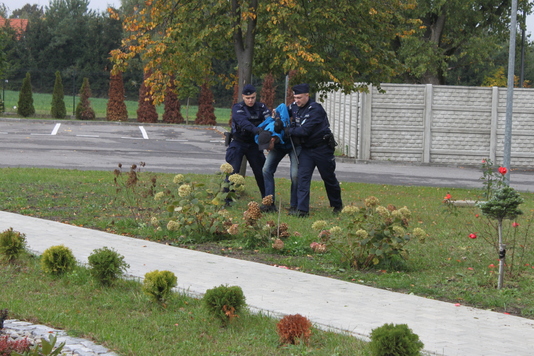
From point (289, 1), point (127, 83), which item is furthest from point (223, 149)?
point (127, 83)

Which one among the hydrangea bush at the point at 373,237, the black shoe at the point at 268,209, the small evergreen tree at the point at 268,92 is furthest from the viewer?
the small evergreen tree at the point at 268,92

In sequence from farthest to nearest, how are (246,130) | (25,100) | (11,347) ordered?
1. (25,100)
2. (246,130)
3. (11,347)

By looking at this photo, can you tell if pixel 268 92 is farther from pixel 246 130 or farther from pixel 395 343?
pixel 395 343

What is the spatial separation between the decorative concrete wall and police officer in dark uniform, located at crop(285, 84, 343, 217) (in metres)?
11.4

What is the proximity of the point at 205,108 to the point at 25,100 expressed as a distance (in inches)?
357

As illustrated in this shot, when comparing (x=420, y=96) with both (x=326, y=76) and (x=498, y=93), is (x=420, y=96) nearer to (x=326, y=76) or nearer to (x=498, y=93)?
(x=498, y=93)

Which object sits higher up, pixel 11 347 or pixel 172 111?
pixel 172 111

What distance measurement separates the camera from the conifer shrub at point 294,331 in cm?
480

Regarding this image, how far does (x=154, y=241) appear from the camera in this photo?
8781 mm

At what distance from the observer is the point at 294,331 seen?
480 cm

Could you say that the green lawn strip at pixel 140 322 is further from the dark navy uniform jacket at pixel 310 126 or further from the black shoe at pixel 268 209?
the dark navy uniform jacket at pixel 310 126

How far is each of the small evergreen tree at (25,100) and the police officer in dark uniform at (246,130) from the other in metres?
26.7

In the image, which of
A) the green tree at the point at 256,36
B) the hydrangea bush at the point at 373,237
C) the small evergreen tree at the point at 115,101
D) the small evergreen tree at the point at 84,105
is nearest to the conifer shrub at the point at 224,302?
the hydrangea bush at the point at 373,237

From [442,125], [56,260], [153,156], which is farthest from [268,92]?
[56,260]
